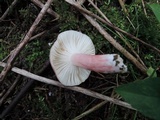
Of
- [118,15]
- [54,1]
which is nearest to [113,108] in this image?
[118,15]

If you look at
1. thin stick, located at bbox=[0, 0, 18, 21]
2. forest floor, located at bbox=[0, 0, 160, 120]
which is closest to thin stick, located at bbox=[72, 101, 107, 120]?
forest floor, located at bbox=[0, 0, 160, 120]

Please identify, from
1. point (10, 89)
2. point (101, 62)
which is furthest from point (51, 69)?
point (101, 62)

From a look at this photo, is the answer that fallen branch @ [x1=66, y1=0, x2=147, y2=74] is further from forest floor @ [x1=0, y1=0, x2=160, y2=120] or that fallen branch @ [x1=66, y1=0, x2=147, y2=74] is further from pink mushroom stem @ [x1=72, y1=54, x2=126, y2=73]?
pink mushroom stem @ [x1=72, y1=54, x2=126, y2=73]

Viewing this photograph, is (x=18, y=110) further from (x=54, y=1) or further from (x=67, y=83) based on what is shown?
(x=54, y=1)

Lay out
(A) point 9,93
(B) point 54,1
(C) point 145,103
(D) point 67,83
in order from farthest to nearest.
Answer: (B) point 54,1
(A) point 9,93
(D) point 67,83
(C) point 145,103

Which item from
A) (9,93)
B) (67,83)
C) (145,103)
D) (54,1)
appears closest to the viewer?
(145,103)

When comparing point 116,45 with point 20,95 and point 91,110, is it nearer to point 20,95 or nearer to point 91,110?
point 91,110
